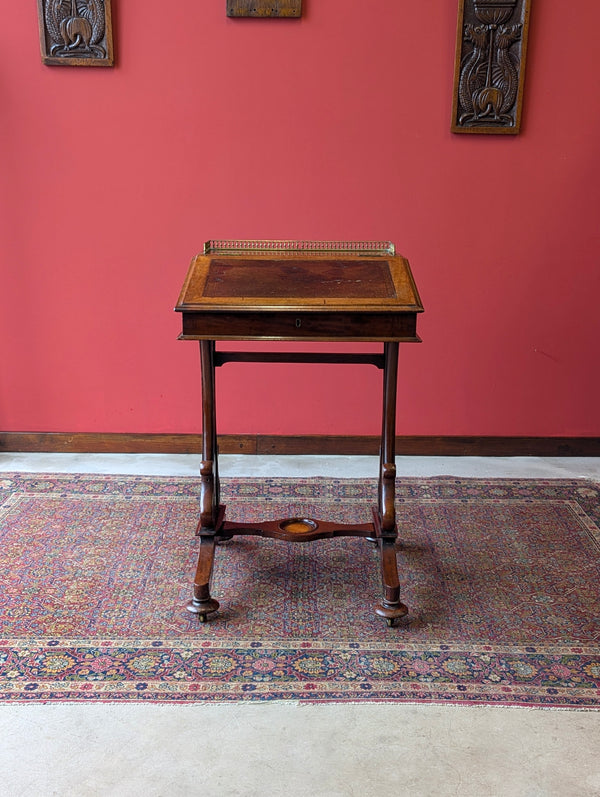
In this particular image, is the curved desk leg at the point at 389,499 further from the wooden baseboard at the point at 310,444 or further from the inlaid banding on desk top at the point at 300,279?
the wooden baseboard at the point at 310,444

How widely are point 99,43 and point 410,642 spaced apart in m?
3.16

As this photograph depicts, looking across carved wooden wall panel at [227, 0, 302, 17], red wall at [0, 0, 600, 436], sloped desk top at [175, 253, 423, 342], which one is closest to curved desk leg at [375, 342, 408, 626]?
sloped desk top at [175, 253, 423, 342]

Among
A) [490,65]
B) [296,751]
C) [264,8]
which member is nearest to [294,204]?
[264,8]

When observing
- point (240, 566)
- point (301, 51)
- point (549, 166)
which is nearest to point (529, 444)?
point (549, 166)

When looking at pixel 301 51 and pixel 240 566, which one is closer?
pixel 240 566

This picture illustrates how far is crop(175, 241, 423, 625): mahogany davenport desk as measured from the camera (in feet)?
9.43

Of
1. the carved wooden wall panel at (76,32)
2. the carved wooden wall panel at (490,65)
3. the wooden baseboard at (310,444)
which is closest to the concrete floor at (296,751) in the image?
the wooden baseboard at (310,444)

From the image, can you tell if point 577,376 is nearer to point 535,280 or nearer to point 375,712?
point 535,280

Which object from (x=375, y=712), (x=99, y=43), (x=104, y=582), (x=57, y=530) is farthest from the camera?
(x=99, y=43)

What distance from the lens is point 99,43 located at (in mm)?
4105

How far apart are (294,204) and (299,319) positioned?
1.61 meters

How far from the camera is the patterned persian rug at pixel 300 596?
8.76ft

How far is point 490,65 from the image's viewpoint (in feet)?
13.5

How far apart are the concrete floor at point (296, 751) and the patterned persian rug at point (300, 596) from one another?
84 mm
